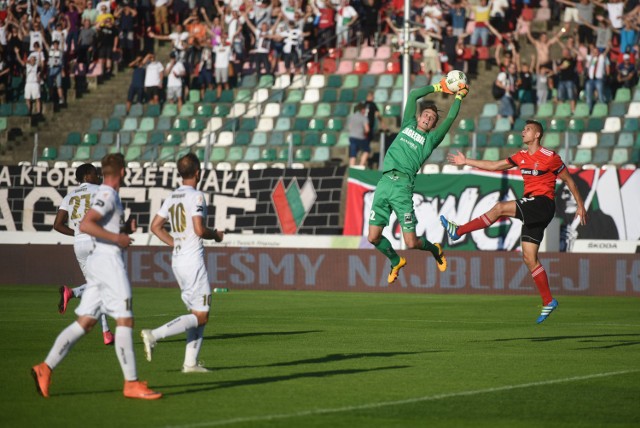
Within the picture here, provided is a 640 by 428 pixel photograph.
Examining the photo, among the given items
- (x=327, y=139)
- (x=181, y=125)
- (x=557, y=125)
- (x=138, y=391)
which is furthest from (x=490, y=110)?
(x=138, y=391)

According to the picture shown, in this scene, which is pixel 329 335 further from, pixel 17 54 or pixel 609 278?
pixel 17 54

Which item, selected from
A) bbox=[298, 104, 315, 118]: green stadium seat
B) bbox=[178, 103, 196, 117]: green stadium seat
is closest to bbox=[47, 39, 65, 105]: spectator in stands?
bbox=[178, 103, 196, 117]: green stadium seat

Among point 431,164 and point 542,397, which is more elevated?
point 431,164

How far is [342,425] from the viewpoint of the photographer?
8.90 metres

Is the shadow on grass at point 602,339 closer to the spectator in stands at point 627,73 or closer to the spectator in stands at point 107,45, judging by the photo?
the spectator in stands at point 627,73

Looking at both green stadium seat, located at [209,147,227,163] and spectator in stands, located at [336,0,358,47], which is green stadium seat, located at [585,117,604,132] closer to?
spectator in stands, located at [336,0,358,47]

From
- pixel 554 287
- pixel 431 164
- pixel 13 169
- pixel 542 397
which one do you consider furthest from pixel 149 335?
pixel 13 169

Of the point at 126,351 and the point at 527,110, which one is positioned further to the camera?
the point at 527,110

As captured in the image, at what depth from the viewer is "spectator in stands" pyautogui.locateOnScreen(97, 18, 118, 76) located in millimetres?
38656

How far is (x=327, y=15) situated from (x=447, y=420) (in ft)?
89.2

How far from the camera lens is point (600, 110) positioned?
99.5ft

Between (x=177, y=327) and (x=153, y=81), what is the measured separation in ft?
86.5

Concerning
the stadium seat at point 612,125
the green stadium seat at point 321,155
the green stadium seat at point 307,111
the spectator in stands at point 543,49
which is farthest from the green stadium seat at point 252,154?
the stadium seat at point 612,125

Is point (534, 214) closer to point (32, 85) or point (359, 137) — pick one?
point (359, 137)
